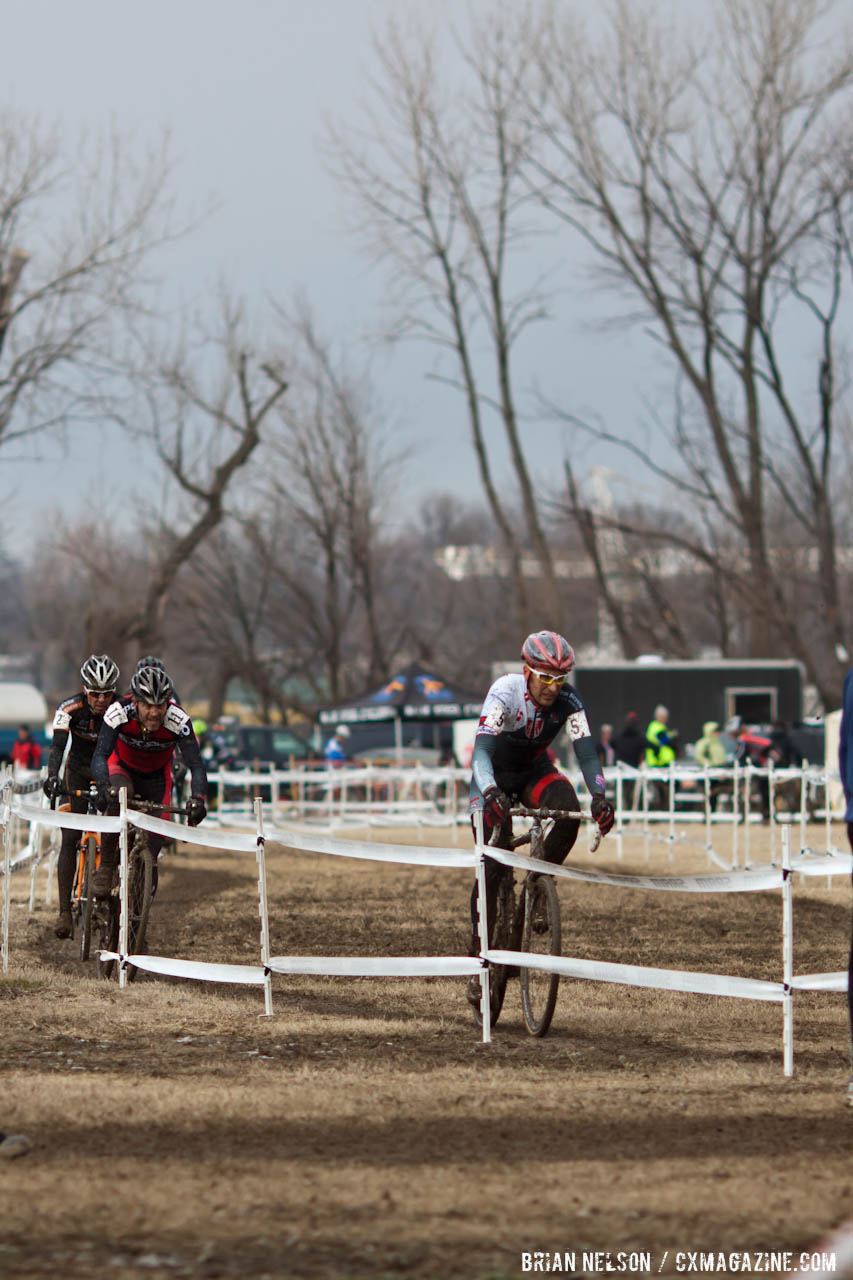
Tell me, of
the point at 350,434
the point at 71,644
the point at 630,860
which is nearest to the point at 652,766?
the point at 630,860

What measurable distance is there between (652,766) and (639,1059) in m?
18.9

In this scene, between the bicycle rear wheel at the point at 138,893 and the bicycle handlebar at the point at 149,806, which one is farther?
the bicycle handlebar at the point at 149,806

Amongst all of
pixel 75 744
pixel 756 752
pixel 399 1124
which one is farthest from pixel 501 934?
pixel 756 752

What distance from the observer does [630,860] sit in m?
21.0

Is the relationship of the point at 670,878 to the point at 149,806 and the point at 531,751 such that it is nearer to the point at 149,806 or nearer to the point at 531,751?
the point at 531,751

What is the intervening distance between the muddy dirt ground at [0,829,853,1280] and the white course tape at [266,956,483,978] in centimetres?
27

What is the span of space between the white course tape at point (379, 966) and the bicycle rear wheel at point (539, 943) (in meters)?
0.28

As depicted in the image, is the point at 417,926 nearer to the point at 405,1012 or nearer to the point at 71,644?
the point at 405,1012

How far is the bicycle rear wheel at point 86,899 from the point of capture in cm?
1046

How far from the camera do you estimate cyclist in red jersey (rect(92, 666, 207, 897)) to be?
9.91 metres

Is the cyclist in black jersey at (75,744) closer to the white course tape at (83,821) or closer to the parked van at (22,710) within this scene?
the white course tape at (83,821)

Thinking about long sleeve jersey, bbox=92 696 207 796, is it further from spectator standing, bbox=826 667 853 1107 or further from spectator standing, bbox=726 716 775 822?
spectator standing, bbox=726 716 775 822

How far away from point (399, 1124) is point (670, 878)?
7.83ft

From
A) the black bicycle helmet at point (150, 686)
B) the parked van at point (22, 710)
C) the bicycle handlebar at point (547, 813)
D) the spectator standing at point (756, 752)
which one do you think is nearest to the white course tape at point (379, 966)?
the bicycle handlebar at point (547, 813)
